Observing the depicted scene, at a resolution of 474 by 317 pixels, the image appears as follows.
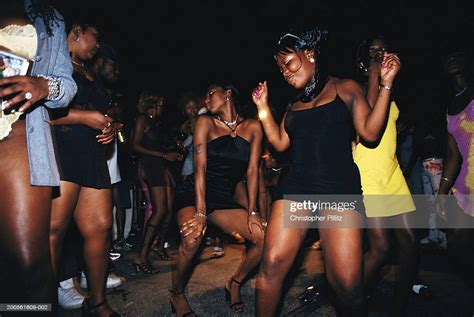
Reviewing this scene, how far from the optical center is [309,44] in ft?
9.75

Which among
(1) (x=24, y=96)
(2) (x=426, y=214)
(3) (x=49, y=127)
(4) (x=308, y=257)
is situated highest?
(1) (x=24, y=96)

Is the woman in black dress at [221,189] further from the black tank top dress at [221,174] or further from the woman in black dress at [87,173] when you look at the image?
the woman in black dress at [87,173]

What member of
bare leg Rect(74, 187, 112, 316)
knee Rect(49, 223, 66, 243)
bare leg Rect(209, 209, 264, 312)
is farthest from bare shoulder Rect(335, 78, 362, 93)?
knee Rect(49, 223, 66, 243)

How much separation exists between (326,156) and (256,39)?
13.4 m

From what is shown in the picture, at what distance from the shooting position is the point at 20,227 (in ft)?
6.41

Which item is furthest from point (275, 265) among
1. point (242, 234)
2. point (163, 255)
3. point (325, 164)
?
point (163, 255)

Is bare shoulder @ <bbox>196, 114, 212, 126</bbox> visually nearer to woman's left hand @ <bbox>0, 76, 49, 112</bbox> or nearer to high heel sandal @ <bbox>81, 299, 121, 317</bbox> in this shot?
high heel sandal @ <bbox>81, 299, 121, 317</bbox>

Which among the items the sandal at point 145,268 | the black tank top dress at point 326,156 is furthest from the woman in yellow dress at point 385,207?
the sandal at point 145,268

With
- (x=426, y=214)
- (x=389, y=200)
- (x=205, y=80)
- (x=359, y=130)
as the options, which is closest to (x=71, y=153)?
(x=359, y=130)

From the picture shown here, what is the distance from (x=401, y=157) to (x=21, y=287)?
543cm

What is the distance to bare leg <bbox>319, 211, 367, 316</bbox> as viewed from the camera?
2.63 metres

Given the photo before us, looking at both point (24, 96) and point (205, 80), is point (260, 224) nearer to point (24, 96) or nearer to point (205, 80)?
point (24, 96)

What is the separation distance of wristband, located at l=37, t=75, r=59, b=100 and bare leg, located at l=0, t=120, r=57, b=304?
0.21 meters

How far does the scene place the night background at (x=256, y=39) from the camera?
33.3 feet
